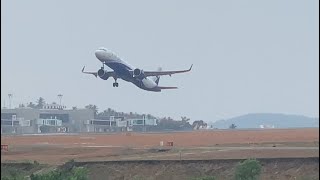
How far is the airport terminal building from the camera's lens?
525ft

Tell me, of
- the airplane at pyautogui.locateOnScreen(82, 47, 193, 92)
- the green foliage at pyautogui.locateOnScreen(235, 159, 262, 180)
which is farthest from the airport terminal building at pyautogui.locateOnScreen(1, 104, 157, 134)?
the green foliage at pyautogui.locateOnScreen(235, 159, 262, 180)

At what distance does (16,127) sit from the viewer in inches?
5802

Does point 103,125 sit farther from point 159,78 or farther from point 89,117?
point 159,78

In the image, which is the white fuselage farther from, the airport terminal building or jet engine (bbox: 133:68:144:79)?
the airport terminal building

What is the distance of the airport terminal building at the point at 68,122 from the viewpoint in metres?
160

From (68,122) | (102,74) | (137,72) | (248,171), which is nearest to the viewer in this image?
(248,171)

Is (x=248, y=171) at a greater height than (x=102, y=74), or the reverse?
(x=102, y=74)

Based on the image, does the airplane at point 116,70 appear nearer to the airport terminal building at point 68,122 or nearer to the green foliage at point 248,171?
the green foliage at point 248,171

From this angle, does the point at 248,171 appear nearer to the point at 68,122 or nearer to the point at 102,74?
the point at 102,74

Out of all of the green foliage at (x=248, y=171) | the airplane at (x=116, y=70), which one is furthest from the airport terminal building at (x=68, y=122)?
the green foliage at (x=248, y=171)

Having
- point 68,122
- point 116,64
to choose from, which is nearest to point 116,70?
point 116,64

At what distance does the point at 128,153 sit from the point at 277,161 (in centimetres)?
1595

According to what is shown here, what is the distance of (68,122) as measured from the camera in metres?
174

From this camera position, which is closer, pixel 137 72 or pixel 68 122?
pixel 137 72
